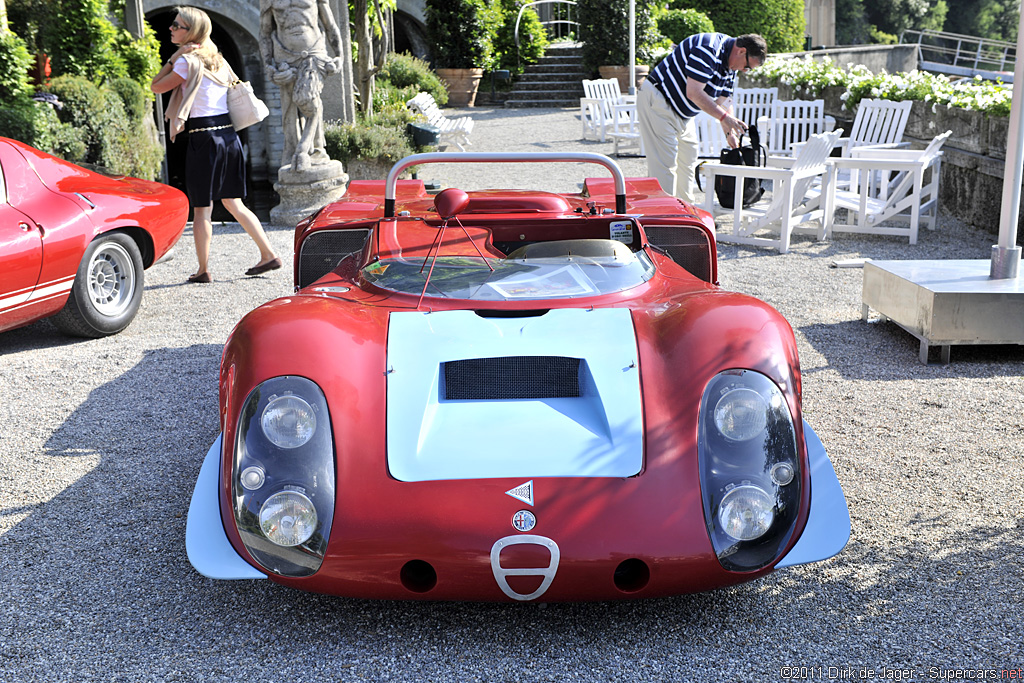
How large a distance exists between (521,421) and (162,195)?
4492mm

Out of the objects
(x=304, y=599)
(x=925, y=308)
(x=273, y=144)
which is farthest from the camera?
(x=273, y=144)

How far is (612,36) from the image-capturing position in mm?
24062

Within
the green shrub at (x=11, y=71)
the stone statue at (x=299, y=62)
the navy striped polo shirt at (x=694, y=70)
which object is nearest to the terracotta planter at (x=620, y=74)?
the stone statue at (x=299, y=62)

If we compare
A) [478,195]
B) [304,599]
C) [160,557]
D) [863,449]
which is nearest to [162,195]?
[478,195]

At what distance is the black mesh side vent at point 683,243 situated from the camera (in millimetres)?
4414

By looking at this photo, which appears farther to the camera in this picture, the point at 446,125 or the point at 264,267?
the point at 446,125

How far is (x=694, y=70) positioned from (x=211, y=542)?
6332mm

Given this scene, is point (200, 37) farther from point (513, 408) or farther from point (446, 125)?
point (446, 125)

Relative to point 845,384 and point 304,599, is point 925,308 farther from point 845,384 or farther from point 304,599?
point 304,599

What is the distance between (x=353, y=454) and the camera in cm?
271

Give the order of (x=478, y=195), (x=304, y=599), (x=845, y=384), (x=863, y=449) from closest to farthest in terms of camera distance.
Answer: (x=304, y=599) → (x=863, y=449) → (x=478, y=195) → (x=845, y=384)

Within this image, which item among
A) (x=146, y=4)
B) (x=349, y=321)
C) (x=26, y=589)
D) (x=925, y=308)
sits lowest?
(x=26, y=589)

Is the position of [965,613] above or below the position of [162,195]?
below

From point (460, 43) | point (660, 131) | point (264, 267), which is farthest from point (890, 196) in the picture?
point (460, 43)
